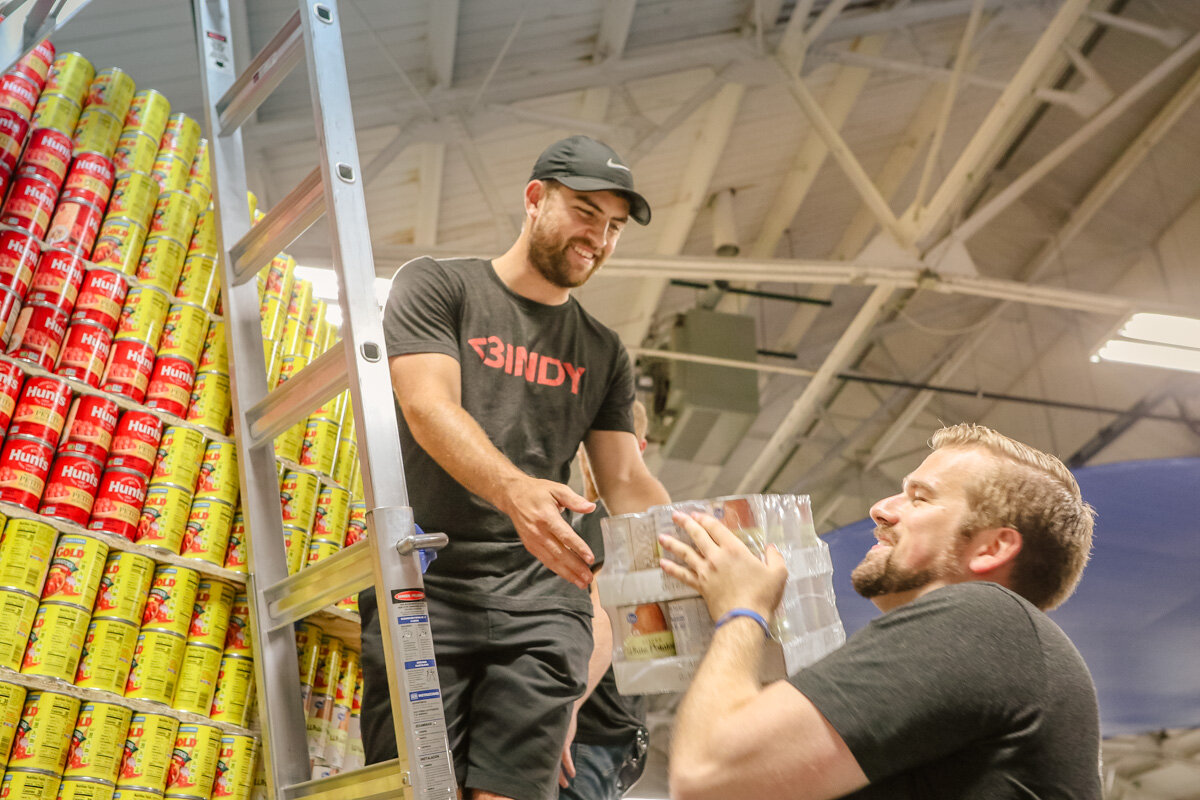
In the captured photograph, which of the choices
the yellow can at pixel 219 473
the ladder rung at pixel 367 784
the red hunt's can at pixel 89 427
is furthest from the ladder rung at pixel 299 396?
the ladder rung at pixel 367 784

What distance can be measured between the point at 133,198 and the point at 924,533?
7.22ft

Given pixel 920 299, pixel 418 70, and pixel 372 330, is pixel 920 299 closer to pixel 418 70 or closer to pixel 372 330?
pixel 418 70

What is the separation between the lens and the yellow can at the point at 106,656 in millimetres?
2391

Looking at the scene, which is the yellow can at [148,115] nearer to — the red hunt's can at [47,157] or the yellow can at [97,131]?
the yellow can at [97,131]

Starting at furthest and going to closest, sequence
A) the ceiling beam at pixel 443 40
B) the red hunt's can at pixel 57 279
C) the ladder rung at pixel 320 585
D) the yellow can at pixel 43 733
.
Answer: the ceiling beam at pixel 443 40 → the red hunt's can at pixel 57 279 → the yellow can at pixel 43 733 → the ladder rung at pixel 320 585

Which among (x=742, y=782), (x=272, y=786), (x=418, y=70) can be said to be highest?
(x=418, y=70)

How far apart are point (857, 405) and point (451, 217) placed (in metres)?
8.84

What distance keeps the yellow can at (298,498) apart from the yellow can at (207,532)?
12.6 inches

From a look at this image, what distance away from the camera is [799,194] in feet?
33.8

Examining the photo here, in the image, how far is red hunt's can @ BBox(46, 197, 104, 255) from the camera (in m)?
2.65

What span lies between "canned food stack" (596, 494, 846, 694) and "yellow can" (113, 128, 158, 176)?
1.82 metres

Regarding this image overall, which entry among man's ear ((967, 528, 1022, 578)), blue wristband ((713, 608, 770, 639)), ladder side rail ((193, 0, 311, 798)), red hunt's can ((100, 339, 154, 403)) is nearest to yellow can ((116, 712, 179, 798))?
ladder side rail ((193, 0, 311, 798))

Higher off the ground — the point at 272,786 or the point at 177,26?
the point at 177,26

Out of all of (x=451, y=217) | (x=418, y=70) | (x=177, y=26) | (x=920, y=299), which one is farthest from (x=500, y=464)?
(x=920, y=299)
